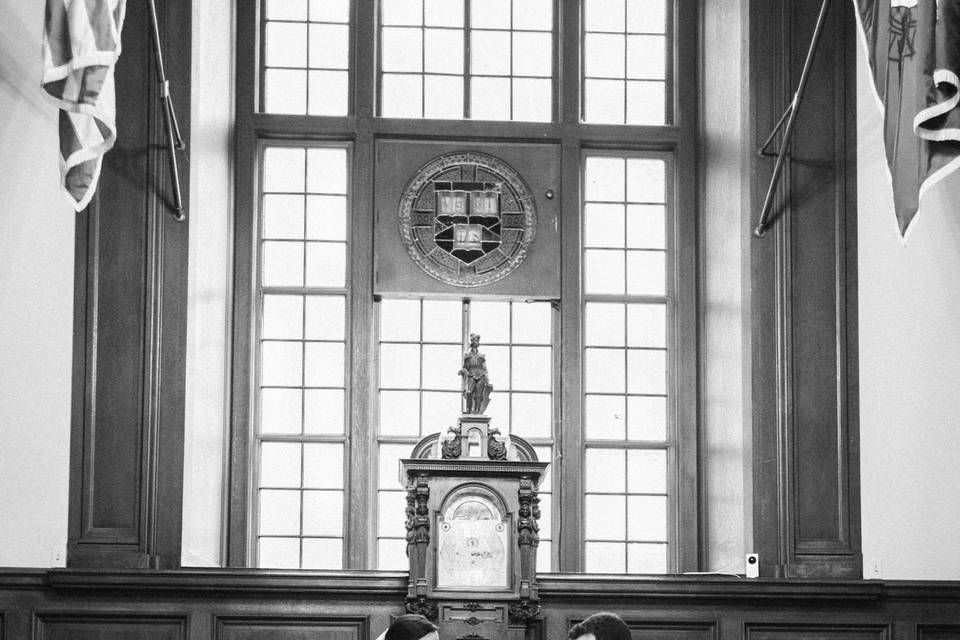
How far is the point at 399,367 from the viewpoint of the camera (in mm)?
10867

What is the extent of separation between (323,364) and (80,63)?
3.09 metres

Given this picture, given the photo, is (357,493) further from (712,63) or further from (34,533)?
(712,63)

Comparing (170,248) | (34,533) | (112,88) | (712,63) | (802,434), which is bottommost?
(34,533)

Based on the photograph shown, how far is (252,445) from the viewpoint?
1062cm

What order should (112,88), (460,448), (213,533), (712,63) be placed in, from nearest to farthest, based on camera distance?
(112,88) < (460,448) < (213,533) < (712,63)

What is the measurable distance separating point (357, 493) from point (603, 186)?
2.53 meters

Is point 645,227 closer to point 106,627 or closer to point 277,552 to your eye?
point 277,552

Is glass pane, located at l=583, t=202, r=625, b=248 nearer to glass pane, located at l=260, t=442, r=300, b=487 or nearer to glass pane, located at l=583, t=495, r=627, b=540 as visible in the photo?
glass pane, located at l=583, t=495, r=627, b=540

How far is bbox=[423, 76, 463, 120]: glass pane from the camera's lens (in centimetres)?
1113

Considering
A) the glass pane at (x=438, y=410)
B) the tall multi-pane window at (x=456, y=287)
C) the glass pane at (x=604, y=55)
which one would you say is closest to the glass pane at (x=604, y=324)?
the tall multi-pane window at (x=456, y=287)

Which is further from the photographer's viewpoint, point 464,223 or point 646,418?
point 464,223

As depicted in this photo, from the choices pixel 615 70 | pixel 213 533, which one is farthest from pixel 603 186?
pixel 213 533

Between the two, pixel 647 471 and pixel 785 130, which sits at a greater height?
pixel 785 130

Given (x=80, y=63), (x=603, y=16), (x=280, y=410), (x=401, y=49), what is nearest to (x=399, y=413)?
(x=280, y=410)
